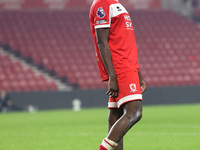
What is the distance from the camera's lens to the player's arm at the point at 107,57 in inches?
179

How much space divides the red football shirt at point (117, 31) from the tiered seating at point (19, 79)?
17879 mm

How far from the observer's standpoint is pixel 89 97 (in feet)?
73.7

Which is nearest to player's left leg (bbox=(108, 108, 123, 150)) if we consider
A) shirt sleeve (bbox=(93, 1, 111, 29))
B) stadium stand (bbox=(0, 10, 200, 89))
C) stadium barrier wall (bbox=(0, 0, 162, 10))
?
shirt sleeve (bbox=(93, 1, 111, 29))

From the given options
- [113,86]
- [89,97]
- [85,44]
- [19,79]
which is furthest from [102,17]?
[85,44]

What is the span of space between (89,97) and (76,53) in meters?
3.78

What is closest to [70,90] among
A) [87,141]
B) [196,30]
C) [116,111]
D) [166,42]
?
[166,42]

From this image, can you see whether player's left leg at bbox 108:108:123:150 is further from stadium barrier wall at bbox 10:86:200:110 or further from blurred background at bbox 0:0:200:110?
stadium barrier wall at bbox 10:86:200:110

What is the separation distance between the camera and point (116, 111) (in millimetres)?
5098

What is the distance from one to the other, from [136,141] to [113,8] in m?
3.87

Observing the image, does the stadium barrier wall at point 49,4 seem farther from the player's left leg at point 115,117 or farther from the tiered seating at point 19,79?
the player's left leg at point 115,117

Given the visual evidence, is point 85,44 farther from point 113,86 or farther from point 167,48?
point 113,86

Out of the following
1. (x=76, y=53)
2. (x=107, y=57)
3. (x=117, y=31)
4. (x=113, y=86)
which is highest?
(x=117, y=31)

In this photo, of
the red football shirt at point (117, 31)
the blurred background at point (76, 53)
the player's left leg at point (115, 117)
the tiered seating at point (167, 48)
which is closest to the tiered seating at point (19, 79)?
the blurred background at point (76, 53)

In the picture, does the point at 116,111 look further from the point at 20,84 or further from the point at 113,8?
the point at 20,84
